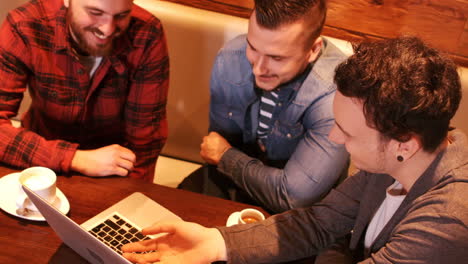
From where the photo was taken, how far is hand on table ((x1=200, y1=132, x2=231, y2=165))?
5.07 ft

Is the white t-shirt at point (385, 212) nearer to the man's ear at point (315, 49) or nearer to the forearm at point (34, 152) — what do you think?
the man's ear at point (315, 49)

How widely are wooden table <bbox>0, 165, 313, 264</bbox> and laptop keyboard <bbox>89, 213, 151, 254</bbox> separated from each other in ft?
0.15

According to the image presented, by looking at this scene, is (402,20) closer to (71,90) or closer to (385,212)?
(385,212)

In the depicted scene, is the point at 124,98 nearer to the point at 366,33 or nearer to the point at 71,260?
the point at 71,260

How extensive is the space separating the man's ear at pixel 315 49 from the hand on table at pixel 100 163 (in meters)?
0.61

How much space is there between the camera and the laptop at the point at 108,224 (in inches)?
34.8

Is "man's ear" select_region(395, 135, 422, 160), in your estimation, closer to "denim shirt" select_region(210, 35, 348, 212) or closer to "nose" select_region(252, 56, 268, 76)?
"denim shirt" select_region(210, 35, 348, 212)

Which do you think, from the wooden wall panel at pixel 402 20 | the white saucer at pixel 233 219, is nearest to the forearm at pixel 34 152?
the white saucer at pixel 233 219

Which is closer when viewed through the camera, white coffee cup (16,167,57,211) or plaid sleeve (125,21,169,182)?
white coffee cup (16,167,57,211)

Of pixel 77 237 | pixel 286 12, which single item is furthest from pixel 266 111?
pixel 77 237

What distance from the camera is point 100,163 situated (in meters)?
1.22

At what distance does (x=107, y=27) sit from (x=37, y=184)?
0.50 metres

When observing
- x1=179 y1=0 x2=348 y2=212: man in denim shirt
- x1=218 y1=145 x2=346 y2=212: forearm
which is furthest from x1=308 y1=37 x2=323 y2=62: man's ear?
x1=218 y1=145 x2=346 y2=212: forearm

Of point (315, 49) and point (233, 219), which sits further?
point (315, 49)
